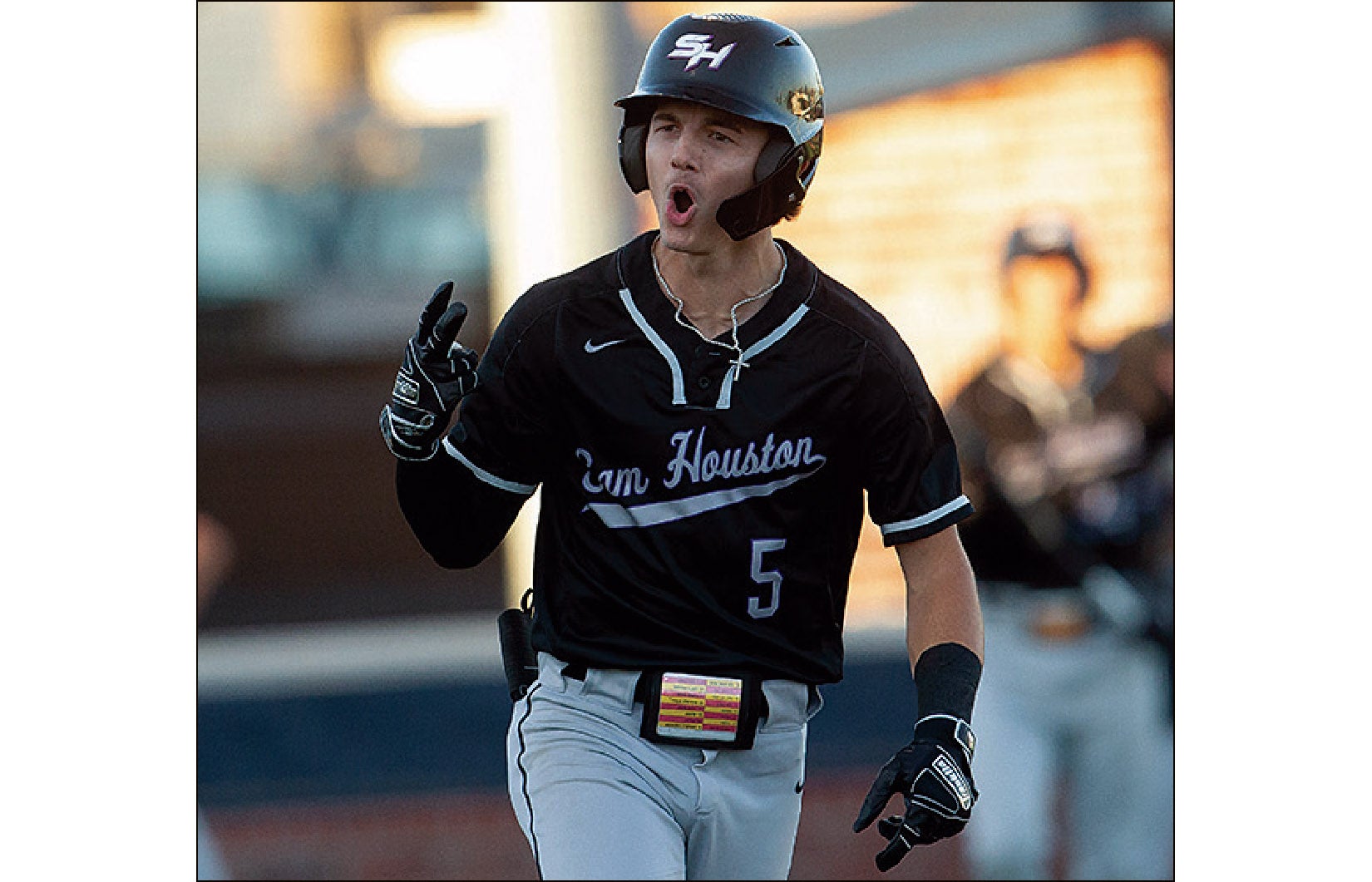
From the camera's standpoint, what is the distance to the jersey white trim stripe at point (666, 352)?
132 inches

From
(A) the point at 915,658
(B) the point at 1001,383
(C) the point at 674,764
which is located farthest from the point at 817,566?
(B) the point at 1001,383

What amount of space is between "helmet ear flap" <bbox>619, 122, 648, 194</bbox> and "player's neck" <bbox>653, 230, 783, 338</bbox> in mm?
148

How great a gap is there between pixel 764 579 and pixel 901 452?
1.17ft

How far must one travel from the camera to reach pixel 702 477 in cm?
332

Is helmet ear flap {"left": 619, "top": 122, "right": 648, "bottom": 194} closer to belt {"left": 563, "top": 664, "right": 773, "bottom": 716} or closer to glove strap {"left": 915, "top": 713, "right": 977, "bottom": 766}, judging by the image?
belt {"left": 563, "top": 664, "right": 773, "bottom": 716}

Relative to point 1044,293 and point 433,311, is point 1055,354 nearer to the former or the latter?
point 1044,293

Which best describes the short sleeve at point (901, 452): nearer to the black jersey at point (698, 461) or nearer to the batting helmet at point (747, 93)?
the black jersey at point (698, 461)

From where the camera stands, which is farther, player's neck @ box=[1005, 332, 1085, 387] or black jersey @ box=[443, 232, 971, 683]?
player's neck @ box=[1005, 332, 1085, 387]

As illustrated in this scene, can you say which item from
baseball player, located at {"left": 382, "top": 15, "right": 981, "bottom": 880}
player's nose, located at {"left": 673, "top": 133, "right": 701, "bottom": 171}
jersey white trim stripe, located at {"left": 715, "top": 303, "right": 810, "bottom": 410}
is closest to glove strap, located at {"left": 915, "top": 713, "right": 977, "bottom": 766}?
baseball player, located at {"left": 382, "top": 15, "right": 981, "bottom": 880}

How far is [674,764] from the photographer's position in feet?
10.7

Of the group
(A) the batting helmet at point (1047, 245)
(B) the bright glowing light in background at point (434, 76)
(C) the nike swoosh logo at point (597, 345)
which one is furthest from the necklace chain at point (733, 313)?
(B) the bright glowing light in background at point (434, 76)

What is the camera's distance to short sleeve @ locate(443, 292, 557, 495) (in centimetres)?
338

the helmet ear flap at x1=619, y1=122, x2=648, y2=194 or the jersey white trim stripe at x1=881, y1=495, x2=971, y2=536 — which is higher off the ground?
the helmet ear flap at x1=619, y1=122, x2=648, y2=194

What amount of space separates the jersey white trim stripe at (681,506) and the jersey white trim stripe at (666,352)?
0.62 feet
